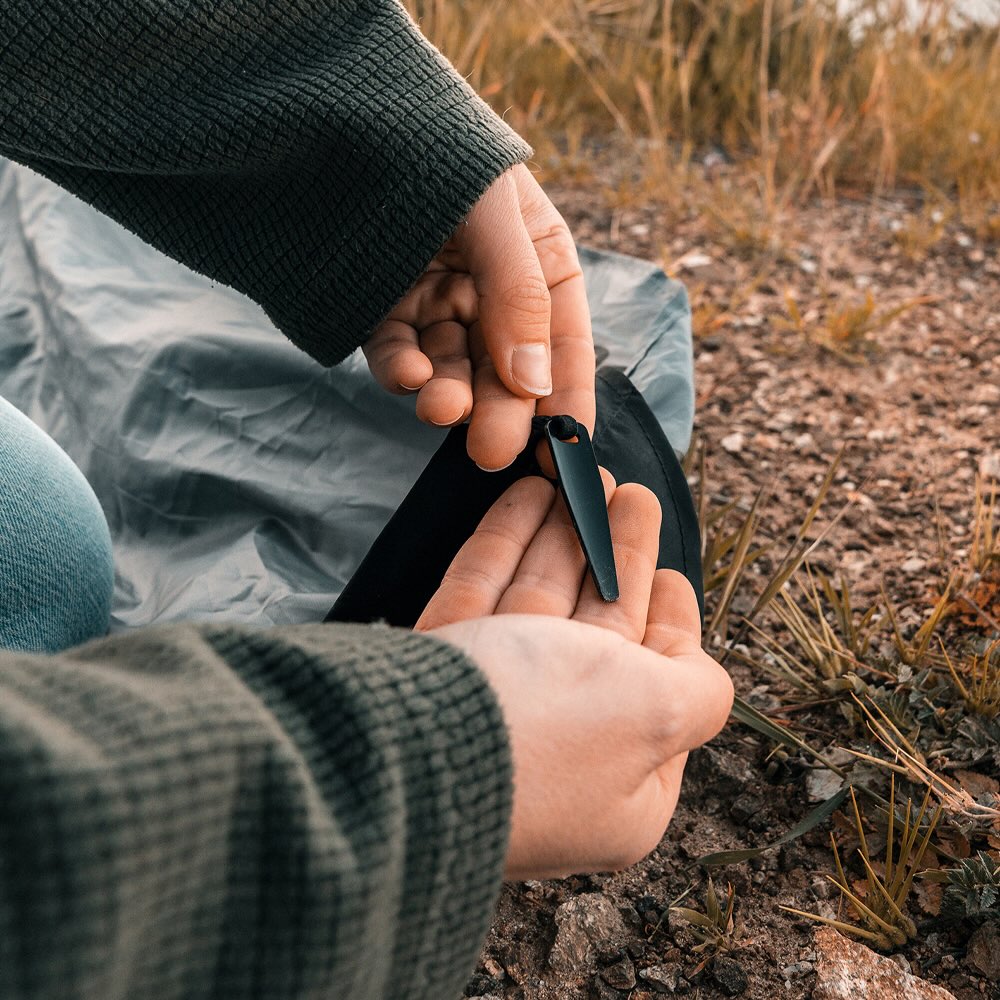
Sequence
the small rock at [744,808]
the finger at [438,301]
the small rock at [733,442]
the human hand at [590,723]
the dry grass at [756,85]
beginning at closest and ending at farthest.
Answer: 1. the human hand at [590,723]
2. the small rock at [744,808]
3. the finger at [438,301]
4. the small rock at [733,442]
5. the dry grass at [756,85]

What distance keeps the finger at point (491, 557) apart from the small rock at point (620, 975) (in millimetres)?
432

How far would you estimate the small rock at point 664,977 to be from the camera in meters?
1.11

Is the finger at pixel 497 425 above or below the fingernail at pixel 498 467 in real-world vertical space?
above

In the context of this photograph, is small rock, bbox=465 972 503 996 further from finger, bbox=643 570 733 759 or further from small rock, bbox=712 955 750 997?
finger, bbox=643 570 733 759

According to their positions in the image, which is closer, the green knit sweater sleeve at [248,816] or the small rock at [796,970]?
the green knit sweater sleeve at [248,816]

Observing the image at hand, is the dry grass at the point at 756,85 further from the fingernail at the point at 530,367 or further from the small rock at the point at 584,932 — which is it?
the small rock at the point at 584,932

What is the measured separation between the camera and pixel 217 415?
172 cm

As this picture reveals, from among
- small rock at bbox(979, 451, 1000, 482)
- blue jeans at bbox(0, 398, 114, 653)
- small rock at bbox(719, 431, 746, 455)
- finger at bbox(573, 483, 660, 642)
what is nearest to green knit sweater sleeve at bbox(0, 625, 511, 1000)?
finger at bbox(573, 483, 660, 642)

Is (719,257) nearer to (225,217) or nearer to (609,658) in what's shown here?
(225,217)

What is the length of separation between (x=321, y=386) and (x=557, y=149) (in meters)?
1.62

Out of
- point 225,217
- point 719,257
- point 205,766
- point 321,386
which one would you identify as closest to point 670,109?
point 719,257

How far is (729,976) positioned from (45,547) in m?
0.94

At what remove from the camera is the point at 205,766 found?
0.62m

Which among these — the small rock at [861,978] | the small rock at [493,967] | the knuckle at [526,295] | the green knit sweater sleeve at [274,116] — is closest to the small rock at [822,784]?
the small rock at [861,978]
